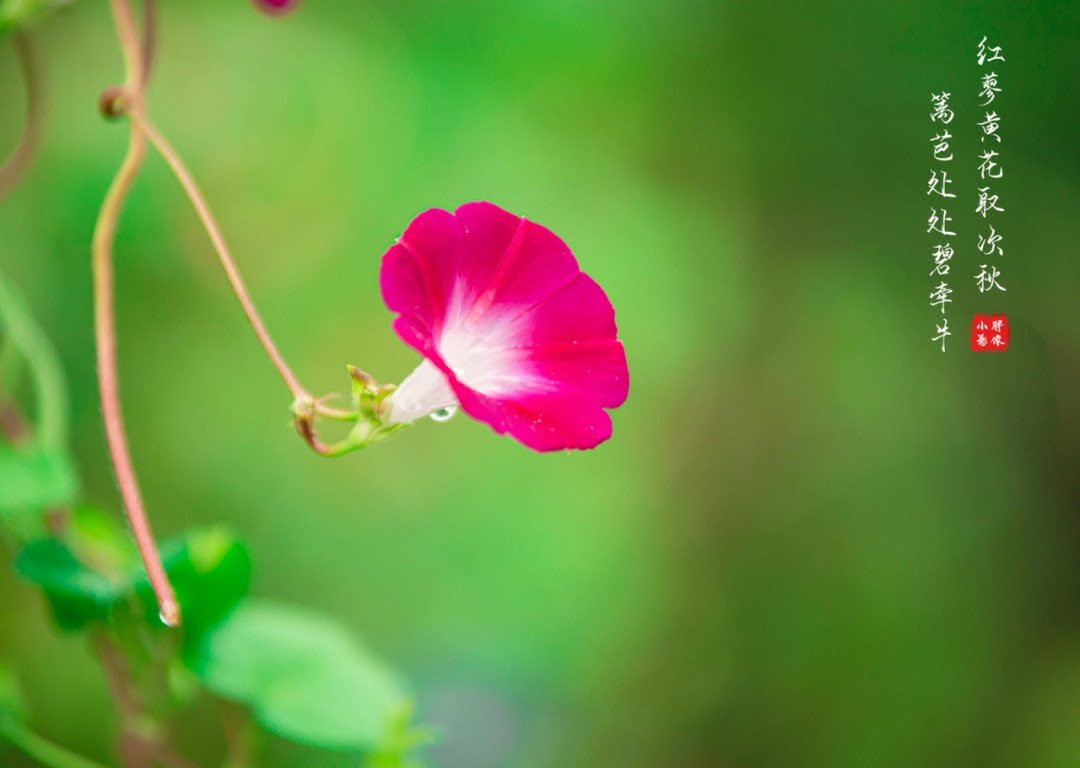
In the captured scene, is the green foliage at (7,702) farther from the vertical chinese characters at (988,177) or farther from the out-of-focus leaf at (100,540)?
the vertical chinese characters at (988,177)

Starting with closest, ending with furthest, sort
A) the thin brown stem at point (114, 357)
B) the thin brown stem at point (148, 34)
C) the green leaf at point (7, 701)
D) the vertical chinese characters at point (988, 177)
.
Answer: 1. the thin brown stem at point (114, 357)
2. the thin brown stem at point (148, 34)
3. the green leaf at point (7, 701)
4. the vertical chinese characters at point (988, 177)

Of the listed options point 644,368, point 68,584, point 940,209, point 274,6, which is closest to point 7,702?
point 68,584

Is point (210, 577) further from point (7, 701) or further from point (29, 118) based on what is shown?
point (29, 118)

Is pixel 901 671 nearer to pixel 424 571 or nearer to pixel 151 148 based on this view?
pixel 424 571

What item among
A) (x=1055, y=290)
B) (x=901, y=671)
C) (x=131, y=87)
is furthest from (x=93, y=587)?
(x=1055, y=290)

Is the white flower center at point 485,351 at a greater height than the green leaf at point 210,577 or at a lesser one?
greater

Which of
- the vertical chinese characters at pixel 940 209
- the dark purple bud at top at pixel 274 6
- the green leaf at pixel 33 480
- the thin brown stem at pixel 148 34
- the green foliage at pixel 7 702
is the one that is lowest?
the green foliage at pixel 7 702

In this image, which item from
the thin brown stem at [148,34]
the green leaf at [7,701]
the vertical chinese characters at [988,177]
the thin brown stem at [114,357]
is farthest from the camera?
the vertical chinese characters at [988,177]

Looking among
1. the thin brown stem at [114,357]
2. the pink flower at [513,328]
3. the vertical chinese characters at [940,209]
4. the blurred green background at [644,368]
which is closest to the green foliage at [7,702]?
the thin brown stem at [114,357]
